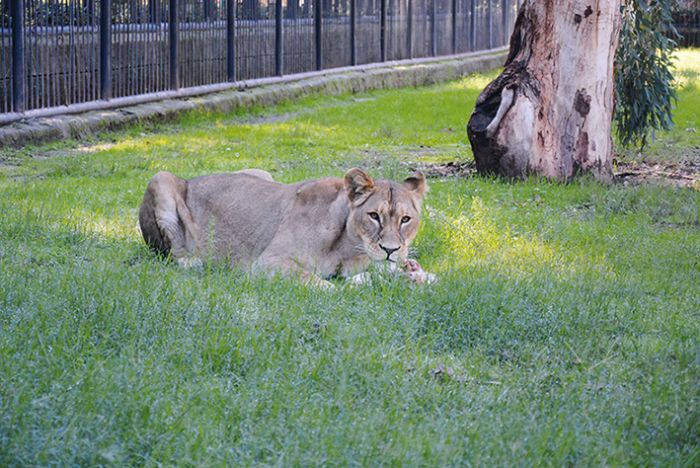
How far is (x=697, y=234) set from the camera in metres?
9.59

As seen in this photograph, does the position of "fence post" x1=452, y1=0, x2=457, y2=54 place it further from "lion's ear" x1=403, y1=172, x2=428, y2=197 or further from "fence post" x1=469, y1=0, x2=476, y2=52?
"lion's ear" x1=403, y1=172, x2=428, y2=197

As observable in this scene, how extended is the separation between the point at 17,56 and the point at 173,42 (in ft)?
14.0

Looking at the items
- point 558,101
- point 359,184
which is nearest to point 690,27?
point 558,101

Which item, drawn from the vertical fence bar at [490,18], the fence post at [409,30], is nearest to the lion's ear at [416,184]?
the fence post at [409,30]

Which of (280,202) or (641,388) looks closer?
(641,388)

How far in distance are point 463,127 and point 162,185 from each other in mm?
10342

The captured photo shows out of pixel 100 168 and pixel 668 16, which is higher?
pixel 668 16

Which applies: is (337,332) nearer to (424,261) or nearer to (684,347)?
(684,347)

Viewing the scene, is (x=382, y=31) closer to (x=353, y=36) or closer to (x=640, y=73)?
(x=353, y=36)

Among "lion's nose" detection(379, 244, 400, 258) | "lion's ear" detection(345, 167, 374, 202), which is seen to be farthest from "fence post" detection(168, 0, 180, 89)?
"lion's nose" detection(379, 244, 400, 258)

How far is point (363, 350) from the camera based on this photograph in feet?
18.6

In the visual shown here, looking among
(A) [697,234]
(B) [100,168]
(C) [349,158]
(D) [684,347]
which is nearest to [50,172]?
(B) [100,168]

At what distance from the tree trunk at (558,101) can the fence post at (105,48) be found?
19.8 feet

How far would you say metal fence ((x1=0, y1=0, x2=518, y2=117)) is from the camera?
14344 mm
